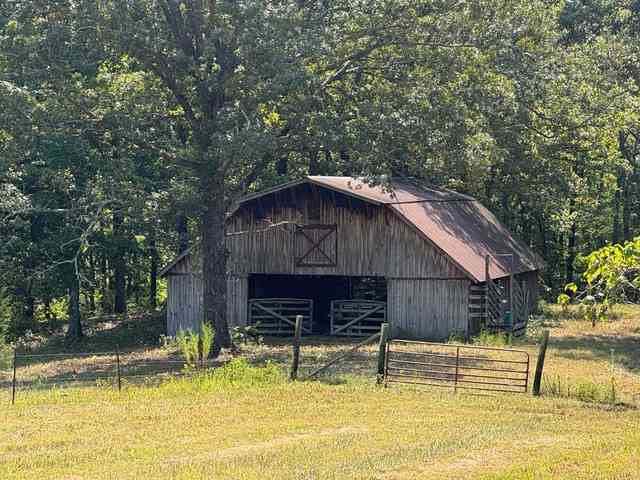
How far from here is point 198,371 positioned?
25109 millimetres

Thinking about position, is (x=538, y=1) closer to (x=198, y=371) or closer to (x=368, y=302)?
(x=368, y=302)

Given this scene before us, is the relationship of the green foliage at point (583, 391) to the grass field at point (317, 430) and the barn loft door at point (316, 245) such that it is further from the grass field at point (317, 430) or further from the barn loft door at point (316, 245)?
the barn loft door at point (316, 245)

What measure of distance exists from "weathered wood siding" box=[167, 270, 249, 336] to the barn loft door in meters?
2.42

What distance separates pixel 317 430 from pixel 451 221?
2108 centimetres

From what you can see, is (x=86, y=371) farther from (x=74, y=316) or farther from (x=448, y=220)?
(x=448, y=220)

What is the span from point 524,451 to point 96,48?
18.6 meters

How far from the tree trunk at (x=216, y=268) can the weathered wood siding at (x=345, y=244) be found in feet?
13.6

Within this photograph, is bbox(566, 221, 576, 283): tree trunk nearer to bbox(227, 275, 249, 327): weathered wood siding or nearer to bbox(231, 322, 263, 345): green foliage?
bbox(227, 275, 249, 327): weathered wood siding

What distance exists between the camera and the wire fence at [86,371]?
25.5 meters

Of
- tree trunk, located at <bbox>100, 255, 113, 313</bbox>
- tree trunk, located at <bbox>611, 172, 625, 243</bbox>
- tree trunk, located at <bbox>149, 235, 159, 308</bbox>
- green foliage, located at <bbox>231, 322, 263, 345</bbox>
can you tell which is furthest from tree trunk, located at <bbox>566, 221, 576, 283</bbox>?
green foliage, located at <bbox>231, 322, 263, 345</bbox>

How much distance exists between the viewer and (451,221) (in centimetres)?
3822

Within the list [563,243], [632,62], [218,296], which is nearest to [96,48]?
[218,296]

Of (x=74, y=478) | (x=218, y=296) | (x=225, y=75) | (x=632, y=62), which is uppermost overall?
(x=632, y=62)

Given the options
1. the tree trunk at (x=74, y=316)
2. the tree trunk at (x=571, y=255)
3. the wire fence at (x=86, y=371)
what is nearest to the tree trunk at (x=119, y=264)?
the tree trunk at (x=74, y=316)
